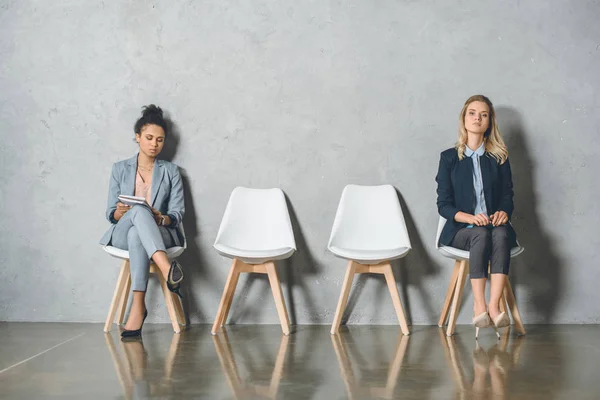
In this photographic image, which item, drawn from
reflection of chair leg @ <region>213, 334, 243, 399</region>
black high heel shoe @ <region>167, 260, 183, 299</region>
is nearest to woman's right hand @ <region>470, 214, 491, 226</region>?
reflection of chair leg @ <region>213, 334, 243, 399</region>

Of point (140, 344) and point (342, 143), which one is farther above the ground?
point (342, 143)

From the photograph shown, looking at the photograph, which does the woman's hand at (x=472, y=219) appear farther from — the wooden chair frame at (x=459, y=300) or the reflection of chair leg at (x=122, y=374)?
the reflection of chair leg at (x=122, y=374)

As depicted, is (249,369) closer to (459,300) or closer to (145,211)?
(145,211)

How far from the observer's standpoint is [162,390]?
1945 mm

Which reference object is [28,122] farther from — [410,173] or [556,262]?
[556,262]

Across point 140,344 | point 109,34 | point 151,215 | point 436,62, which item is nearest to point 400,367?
point 140,344

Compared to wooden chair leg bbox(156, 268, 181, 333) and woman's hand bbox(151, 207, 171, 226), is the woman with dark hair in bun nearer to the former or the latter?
woman's hand bbox(151, 207, 171, 226)

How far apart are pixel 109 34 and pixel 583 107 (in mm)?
2771

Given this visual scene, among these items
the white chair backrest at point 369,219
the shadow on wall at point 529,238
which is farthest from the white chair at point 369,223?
the shadow on wall at point 529,238

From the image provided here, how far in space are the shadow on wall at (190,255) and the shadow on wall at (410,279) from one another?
0.81 metres

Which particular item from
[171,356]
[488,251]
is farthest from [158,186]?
[488,251]

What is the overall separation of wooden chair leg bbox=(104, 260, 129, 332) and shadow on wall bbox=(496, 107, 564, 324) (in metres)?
2.14

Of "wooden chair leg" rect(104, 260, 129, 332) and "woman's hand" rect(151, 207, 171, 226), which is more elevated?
"woman's hand" rect(151, 207, 171, 226)

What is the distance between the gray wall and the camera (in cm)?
370
